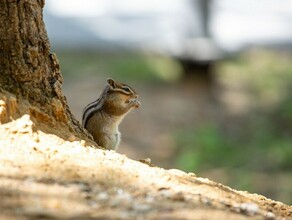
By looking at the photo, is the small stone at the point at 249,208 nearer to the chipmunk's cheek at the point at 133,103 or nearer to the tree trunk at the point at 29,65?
the tree trunk at the point at 29,65

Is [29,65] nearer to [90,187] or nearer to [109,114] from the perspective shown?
[90,187]

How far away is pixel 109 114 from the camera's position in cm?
620

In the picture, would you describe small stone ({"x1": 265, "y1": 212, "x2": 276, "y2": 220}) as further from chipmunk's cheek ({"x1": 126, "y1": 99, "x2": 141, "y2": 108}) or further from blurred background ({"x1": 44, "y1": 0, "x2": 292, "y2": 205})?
blurred background ({"x1": 44, "y1": 0, "x2": 292, "y2": 205})

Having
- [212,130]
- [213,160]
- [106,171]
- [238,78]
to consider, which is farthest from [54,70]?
[238,78]

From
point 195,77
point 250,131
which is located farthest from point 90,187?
point 195,77

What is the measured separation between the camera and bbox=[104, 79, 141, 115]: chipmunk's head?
6.30 m

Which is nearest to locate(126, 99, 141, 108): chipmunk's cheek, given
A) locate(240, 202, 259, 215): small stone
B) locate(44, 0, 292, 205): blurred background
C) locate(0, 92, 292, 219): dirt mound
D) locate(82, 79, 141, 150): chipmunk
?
locate(82, 79, 141, 150): chipmunk

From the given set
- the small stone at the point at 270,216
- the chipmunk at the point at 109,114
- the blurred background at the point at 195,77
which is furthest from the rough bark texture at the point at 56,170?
the blurred background at the point at 195,77

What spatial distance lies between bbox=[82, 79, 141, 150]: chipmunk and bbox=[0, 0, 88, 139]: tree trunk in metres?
0.89

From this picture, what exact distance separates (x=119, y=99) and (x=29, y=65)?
1.59m

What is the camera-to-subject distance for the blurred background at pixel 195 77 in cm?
1020

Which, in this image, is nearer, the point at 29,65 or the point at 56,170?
the point at 56,170

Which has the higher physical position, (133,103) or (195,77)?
(195,77)

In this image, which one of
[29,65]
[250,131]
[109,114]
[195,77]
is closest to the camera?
[29,65]
